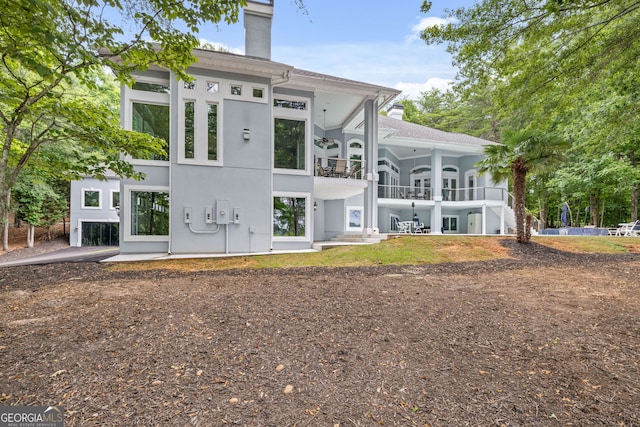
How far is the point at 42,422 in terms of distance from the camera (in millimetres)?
2150

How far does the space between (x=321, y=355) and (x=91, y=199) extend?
73.3 feet

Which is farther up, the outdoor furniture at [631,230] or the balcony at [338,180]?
the balcony at [338,180]

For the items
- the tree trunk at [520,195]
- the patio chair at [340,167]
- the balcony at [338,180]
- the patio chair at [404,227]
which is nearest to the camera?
the tree trunk at [520,195]

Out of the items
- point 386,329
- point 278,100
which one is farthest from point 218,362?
point 278,100

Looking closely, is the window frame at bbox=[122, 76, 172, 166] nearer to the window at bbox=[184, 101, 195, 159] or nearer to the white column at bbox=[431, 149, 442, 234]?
the window at bbox=[184, 101, 195, 159]

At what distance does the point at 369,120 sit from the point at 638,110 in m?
8.07

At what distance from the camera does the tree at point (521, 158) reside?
10.4 metres

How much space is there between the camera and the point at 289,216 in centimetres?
1166

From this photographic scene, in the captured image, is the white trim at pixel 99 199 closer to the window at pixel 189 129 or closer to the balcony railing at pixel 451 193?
the window at pixel 189 129

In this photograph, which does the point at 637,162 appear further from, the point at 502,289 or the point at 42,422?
the point at 42,422
